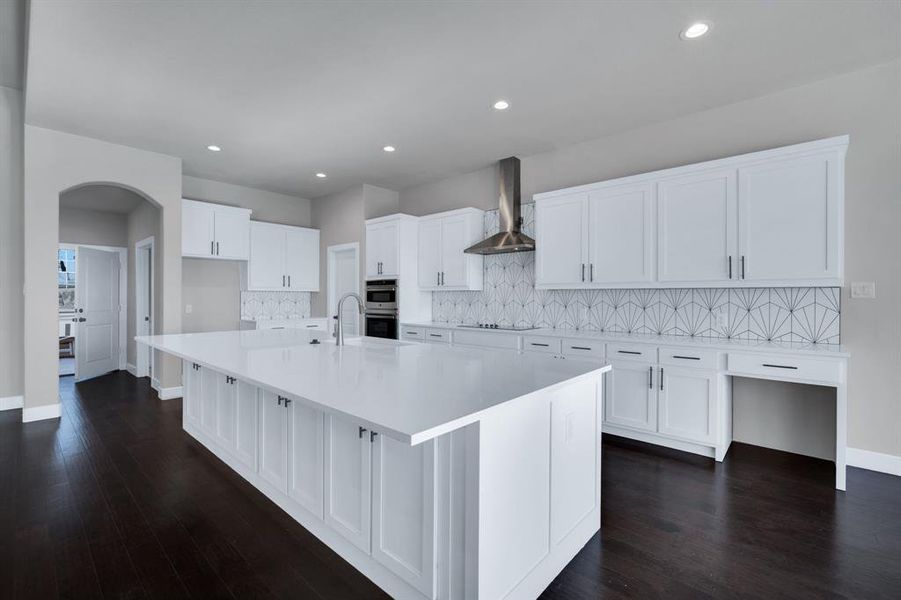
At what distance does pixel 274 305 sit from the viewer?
652cm

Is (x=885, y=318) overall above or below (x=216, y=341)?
above

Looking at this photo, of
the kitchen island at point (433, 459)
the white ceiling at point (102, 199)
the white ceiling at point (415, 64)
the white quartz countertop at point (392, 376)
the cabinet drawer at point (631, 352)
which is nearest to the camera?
the white quartz countertop at point (392, 376)

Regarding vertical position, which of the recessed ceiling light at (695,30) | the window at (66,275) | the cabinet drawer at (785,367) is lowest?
the cabinet drawer at (785,367)

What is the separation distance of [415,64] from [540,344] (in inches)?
102

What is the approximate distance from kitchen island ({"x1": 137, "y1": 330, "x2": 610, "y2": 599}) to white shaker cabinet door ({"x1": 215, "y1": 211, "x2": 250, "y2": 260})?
11.2ft

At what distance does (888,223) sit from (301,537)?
4263 mm

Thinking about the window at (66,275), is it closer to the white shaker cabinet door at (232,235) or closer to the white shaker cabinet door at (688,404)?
the white shaker cabinet door at (232,235)

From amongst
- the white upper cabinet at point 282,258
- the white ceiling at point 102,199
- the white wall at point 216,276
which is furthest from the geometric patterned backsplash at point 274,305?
the white ceiling at point 102,199

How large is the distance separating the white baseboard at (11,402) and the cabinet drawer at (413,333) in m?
4.11

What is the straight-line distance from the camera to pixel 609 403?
3594 mm

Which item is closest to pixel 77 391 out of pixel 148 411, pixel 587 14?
pixel 148 411

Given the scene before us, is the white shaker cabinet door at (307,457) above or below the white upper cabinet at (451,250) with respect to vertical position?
below

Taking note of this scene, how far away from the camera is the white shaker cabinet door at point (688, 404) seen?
3094 mm

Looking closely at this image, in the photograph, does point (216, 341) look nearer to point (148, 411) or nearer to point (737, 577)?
point (148, 411)
